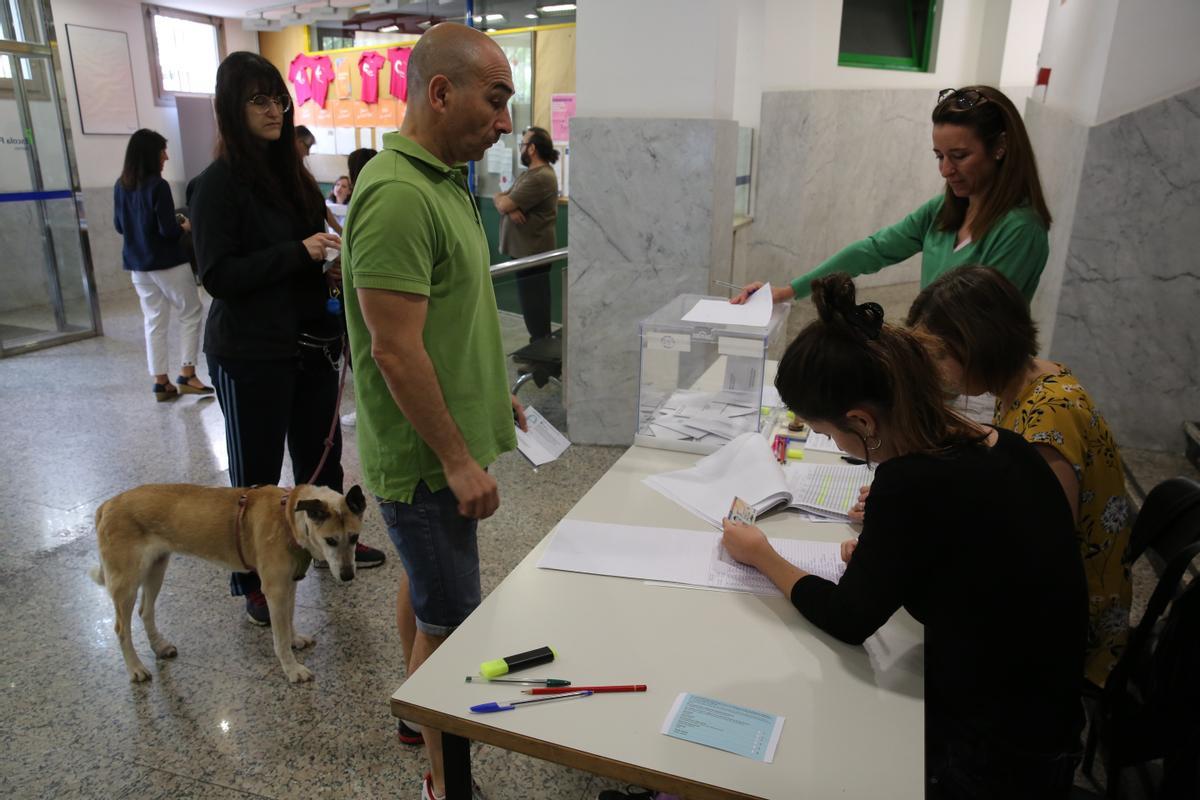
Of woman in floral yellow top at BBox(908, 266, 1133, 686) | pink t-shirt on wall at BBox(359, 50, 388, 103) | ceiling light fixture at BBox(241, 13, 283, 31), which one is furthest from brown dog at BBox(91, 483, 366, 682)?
ceiling light fixture at BBox(241, 13, 283, 31)

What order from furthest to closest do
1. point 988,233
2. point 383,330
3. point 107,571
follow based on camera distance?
point 107,571, point 988,233, point 383,330

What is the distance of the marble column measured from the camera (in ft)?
11.2

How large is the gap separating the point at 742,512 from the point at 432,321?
2.35ft

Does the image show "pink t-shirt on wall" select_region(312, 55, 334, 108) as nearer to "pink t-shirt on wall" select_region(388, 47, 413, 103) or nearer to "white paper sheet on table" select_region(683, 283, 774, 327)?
"pink t-shirt on wall" select_region(388, 47, 413, 103)

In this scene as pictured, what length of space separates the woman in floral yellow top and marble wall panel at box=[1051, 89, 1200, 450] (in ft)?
7.04

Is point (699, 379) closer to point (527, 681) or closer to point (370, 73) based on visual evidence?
point (527, 681)

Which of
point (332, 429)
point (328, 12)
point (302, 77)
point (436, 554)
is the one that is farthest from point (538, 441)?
point (302, 77)

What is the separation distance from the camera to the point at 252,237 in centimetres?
212

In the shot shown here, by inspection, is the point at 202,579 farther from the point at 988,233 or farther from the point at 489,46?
the point at 988,233

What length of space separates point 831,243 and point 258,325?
556 cm

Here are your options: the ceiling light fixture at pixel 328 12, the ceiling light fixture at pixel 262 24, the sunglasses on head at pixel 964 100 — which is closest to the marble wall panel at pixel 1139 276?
the sunglasses on head at pixel 964 100

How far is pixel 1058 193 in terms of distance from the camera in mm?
3721

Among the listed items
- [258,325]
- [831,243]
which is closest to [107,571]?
[258,325]

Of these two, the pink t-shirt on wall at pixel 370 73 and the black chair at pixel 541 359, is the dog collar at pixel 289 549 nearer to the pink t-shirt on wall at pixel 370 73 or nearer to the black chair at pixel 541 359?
the black chair at pixel 541 359
